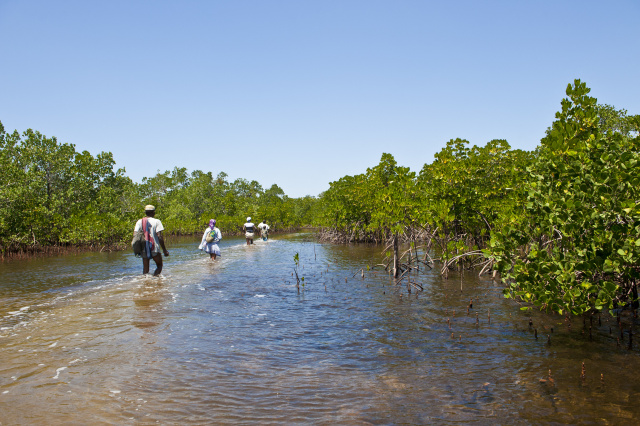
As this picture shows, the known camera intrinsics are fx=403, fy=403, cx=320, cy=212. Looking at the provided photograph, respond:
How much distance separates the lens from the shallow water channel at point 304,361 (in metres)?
3.56

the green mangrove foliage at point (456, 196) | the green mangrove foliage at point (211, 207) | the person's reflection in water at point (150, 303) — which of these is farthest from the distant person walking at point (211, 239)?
→ the green mangrove foliage at point (211, 207)

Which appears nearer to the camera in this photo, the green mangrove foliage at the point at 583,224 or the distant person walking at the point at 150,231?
the green mangrove foliage at the point at 583,224

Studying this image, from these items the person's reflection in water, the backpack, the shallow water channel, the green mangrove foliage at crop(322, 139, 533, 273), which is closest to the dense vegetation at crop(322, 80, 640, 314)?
the shallow water channel

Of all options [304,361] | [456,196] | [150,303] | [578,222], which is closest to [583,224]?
[578,222]

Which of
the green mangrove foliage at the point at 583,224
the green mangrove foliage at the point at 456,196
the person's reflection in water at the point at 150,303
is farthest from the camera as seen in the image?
the green mangrove foliage at the point at 456,196

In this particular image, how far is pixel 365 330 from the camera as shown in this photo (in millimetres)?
6141

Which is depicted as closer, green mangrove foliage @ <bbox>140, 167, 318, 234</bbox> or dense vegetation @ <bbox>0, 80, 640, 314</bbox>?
dense vegetation @ <bbox>0, 80, 640, 314</bbox>

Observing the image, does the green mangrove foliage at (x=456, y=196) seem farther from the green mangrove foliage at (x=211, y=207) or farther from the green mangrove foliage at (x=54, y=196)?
the green mangrove foliage at (x=211, y=207)

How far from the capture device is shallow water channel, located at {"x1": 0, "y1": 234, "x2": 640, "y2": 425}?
3562 millimetres

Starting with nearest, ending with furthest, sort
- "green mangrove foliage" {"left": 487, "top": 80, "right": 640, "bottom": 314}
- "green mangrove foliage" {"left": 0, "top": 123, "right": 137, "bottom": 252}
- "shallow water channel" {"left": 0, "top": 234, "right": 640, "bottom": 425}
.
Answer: "shallow water channel" {"left": 0, "top": 234, "right": 640, "bottom": 425} < "green mangrove foliage" {"left": 487, "top": 80, "right": 640, "bottom": 314} < "green mangrove foliage" {"left": 0, "top": 123, "right": 137, "bottom": 252}

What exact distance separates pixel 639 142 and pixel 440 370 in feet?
17.0

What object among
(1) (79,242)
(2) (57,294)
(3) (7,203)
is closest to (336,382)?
(2) (57,294)

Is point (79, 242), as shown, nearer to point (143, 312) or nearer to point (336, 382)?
point (143, 312)

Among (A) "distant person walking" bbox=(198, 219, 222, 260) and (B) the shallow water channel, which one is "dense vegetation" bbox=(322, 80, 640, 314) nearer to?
(B) the shallow water channel
